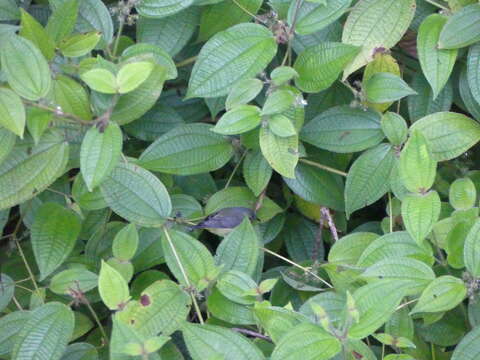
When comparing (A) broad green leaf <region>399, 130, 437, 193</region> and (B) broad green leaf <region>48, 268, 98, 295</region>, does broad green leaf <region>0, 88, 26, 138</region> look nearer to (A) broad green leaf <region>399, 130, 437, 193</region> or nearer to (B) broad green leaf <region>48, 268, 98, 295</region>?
(B) broad green leaf <region>48, 268, 98, 295</region>

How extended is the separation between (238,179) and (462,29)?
52cm

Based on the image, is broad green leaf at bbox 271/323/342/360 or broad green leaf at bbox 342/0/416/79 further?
broad green leaf at bbox 342/0/416/79

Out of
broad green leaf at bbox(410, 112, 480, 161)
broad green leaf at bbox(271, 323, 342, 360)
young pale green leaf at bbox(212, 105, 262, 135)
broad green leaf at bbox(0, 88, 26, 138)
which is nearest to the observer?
broad green leaf at bbox(271, 323, 342, 360)

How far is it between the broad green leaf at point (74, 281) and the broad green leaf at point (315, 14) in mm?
553

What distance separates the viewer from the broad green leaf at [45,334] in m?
1.16

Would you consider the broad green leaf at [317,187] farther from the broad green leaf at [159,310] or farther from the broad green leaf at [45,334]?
the broad green leaf at [45,334]

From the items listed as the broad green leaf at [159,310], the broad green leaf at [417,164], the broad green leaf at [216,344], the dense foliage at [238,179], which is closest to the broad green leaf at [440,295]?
the dense foliage at [238,179]

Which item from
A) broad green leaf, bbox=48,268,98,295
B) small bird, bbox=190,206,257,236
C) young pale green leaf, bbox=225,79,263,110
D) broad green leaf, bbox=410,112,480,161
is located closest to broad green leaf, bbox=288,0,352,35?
young pale green leaf, bbox=225,79,263,110

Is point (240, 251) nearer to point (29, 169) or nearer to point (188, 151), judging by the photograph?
point (188, 151)

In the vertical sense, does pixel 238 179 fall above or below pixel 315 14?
below

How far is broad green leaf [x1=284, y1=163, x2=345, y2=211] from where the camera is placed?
1419 mm

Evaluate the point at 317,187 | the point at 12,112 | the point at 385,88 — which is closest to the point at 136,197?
the point at 12,112

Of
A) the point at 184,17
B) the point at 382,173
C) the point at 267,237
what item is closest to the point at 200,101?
the point at 184,17

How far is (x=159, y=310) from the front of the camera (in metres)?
1.16
